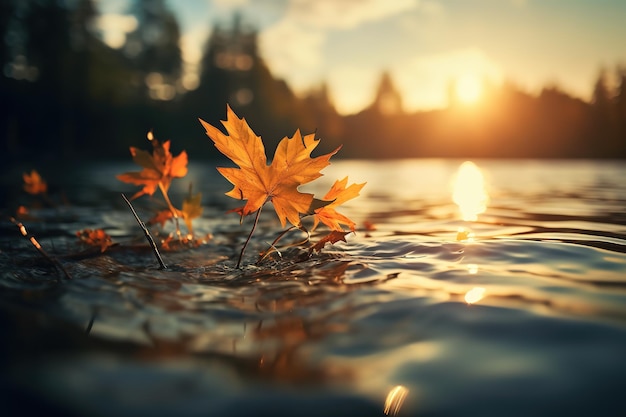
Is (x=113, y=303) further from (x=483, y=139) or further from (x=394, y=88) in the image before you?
(x=483, y=139)

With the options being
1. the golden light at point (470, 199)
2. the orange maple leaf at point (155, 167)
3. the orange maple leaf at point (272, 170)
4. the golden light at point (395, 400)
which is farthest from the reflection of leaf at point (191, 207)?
the golden light at point (470, 199)

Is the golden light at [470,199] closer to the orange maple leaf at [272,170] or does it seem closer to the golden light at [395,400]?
the orange maple leaf at [272,170]

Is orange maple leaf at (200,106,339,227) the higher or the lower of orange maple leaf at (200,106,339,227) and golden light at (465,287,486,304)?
the higher

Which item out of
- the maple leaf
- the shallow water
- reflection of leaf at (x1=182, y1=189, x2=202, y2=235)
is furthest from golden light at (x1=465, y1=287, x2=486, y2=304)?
reflection of leaf at (x1=182, y1=189, x2=202, y2=235)

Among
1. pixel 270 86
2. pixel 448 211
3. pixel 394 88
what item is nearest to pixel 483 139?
pixel 394 88

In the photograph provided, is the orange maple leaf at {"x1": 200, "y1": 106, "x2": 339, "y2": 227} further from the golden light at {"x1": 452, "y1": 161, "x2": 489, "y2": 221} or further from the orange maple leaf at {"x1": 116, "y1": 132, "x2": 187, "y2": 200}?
the golden light at {"x1": 452, "y1": 161, "x2": 489, "y2": 221}

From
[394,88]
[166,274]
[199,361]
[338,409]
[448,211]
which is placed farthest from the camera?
[394,88]
